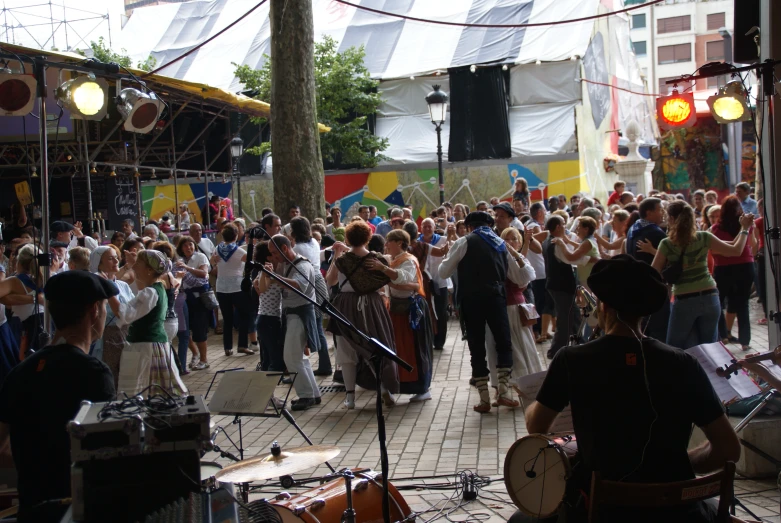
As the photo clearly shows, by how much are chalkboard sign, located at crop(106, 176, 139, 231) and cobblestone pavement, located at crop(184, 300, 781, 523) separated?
408 inches

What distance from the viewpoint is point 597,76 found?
29.8 m

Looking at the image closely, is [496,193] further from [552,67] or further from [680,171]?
[680,171]

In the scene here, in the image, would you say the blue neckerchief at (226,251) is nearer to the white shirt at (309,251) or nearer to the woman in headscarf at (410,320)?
the white shirt at (309,251)

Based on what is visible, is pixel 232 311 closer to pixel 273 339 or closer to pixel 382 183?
pixel 273 339

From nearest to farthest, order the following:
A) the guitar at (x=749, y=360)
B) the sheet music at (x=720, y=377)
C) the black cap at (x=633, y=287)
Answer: the black cap at (x=633, y=287)
the guitar at (x=749, y=360)
the sheet music at (x=720, y=377)

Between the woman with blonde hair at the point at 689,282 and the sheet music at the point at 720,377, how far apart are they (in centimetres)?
228

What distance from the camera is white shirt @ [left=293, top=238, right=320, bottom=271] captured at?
953 centimetres

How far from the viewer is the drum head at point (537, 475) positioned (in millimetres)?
3311

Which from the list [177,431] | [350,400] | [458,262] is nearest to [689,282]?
[458,262]

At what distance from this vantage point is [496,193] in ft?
92.3

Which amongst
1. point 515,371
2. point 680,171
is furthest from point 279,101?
point 680,171

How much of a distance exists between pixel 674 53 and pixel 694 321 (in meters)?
64.3

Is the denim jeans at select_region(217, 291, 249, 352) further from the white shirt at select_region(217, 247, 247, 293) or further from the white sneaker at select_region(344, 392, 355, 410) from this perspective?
the white sneaker at select_region(344, 392, 355, 410)

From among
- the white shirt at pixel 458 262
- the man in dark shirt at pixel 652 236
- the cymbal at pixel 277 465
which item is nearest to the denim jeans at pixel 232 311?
the white shirt at pixel 458 262
